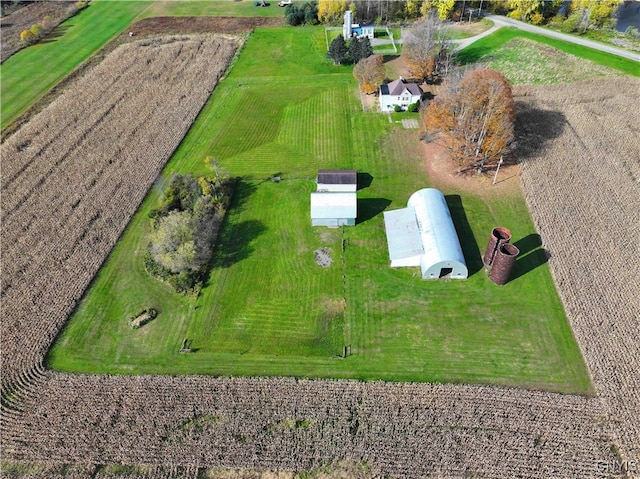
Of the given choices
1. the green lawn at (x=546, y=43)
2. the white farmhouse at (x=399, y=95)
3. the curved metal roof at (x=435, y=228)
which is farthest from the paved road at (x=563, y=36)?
the curved metal roof at (x=435, y=228)

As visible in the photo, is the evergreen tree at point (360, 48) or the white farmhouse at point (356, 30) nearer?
the evergreen tree at point (360, 48)

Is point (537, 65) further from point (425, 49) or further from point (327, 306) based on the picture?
point (327, 306)

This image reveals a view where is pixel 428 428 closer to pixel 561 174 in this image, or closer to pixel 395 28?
pixel 561 174

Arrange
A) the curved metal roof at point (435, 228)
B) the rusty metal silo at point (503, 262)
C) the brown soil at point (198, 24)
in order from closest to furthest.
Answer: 1. the rusty metal silo at point (503, 262)
2. the curved metal roof at point (435, 228)
3. the brown soil at point (198, 24)

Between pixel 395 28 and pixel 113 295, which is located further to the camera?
pixel 395 28

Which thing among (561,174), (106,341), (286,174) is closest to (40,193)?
(106,341)

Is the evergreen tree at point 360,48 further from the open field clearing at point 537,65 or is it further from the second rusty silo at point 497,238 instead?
the second rusty silo at point 497,238
